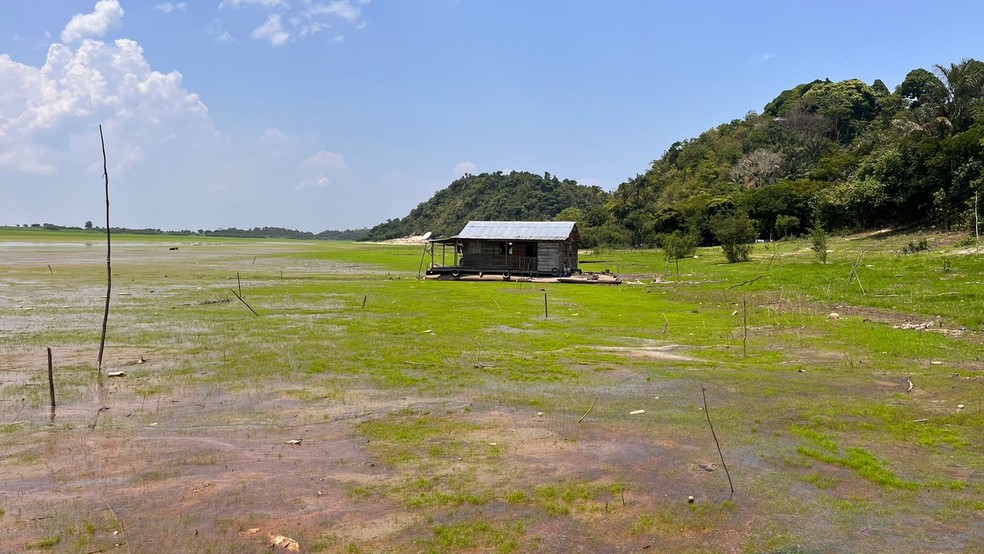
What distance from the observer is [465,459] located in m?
7.54

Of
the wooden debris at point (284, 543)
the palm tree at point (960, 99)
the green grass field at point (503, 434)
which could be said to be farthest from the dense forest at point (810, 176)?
the wooden debris at point (284, 543)

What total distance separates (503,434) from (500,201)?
15438cm

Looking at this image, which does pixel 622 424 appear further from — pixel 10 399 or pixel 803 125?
pixel 803 125

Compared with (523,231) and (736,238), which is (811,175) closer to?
(736,238)

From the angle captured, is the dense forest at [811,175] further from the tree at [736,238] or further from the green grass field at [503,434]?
the green grass field at [503,434]

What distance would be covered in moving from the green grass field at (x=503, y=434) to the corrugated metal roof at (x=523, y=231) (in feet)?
72.0

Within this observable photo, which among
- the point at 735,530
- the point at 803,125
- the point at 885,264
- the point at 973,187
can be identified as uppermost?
the point at 803,125

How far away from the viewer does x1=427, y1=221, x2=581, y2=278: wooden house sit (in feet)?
134

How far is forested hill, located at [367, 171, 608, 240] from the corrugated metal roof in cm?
9592

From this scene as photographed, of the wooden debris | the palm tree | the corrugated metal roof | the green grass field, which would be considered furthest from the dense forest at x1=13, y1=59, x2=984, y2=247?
the wooden debris

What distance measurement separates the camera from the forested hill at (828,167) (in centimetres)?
3969

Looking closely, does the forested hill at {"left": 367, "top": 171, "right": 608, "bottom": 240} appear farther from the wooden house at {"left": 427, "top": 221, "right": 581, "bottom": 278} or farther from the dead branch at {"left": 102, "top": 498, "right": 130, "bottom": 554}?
the dead branch at {"left": 102, "top": 498, "right": 130, "bottom": 554}

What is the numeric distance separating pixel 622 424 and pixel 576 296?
19.7 meters

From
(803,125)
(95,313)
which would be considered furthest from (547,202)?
(95,313)
